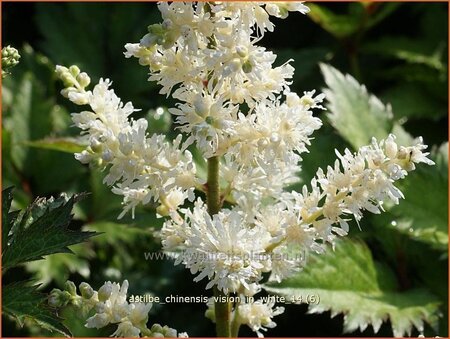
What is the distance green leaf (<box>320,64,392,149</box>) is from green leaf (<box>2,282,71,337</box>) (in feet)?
3.29

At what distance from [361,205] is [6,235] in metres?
0.61

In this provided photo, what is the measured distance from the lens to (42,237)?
133cm

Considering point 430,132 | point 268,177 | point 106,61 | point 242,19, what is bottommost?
point 268,177

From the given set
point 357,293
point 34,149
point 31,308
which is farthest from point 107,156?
point 34,149

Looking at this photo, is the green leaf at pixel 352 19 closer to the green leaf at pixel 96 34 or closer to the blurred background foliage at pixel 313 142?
the blurred background foliage at pixel 313 142

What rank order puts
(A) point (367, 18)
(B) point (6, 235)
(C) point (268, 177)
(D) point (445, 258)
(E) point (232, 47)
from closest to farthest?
1. (E) point (232, 47)
2. (B) point (6, 235)
3. (C) point (268, 177)
4. (D) point (445, 258)
5. (A) point (367, 18)

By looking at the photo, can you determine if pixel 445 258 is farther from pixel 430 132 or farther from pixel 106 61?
pixel 106 61

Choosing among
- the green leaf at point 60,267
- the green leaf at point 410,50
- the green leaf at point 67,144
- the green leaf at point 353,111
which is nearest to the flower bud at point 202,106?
the green leaf at point 67,144

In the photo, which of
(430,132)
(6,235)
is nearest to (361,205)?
(6,235)

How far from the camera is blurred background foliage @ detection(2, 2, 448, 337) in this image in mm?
1877

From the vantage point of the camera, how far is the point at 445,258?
1.92 metres

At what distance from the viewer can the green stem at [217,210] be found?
1.36 metres

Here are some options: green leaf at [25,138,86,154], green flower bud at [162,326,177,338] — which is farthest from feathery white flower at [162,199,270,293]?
green leaf at [25,138,86,154]

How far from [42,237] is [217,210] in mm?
308
